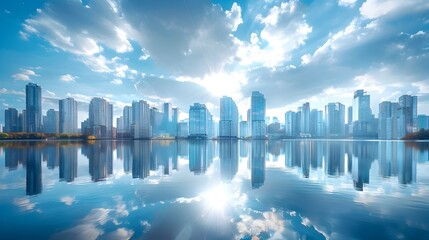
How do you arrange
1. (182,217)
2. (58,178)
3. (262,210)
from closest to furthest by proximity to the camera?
(182,217) → (262,210) → (58,178)

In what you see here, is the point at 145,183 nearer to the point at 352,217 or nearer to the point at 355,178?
the point at 352,217

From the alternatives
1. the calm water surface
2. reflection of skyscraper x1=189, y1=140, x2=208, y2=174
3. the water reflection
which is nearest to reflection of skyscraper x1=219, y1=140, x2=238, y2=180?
the water reflection

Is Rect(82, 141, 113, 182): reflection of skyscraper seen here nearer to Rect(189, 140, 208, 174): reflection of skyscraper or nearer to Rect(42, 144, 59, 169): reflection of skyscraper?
Rect(42, 144, 59, 169): reflection of skyscraper

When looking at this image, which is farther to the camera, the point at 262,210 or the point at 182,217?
the point at 262,210

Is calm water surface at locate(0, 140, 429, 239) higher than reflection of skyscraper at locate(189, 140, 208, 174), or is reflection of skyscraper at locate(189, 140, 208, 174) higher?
calm water surface at locate(0, 140, 429, 239)

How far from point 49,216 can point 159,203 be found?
742 cm

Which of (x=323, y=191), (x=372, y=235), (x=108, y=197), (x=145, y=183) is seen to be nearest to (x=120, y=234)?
(x=108, y=197)

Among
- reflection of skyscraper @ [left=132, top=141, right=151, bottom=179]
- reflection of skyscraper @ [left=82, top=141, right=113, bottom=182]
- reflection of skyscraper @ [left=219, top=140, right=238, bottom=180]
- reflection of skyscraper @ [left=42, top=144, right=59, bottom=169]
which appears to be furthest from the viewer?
reflection of skyscraper @ [left=42, top=144, right=59, bottom=169]

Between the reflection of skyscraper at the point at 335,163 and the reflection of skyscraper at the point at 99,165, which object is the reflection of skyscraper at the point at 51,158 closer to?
the reflection of skyscraper at the point at 99,165

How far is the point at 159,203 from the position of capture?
1550 centimetres

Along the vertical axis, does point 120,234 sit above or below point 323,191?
above

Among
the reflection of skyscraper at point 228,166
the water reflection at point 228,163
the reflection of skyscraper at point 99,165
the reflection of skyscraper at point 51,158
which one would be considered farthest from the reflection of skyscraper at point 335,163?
the reflection of skyscraper at point 51,158

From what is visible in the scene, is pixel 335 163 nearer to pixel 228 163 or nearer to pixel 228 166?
pixel 228 163

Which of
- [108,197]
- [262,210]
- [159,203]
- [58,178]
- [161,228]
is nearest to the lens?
[161,228]
